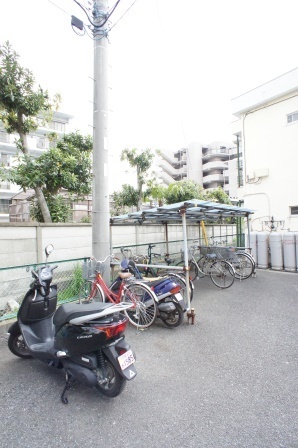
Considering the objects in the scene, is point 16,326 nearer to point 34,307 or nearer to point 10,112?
point 34,307

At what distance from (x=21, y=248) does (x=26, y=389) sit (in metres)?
2.98

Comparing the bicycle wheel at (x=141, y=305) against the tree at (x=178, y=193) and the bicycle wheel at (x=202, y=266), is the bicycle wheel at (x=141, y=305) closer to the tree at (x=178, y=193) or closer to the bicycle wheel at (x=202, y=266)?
the bicycle wheel at (x=202, y=266)

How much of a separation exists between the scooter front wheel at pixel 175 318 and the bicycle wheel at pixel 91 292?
112 centimetres

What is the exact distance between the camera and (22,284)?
4.18m

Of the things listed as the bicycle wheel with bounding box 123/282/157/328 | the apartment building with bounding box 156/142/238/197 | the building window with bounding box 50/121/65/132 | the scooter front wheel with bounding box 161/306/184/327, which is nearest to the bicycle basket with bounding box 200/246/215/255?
the scooter front wheel with bounding box 161/306/184/327

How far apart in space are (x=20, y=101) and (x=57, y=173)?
5.82 ft

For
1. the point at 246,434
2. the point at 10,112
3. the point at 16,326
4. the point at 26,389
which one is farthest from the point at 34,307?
the point at 10,112

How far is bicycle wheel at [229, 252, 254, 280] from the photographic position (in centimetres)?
661

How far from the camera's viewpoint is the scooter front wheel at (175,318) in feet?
11.9

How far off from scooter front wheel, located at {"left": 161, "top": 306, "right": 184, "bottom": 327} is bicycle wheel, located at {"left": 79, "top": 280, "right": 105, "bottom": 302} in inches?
44.0

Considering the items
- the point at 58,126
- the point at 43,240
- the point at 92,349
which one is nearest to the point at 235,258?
the point at 43,240

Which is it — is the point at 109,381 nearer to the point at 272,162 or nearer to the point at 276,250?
the point at 276,250

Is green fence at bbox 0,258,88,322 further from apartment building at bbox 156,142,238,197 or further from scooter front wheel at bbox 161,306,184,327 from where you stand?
apartment building at bbox 156,142,238,197

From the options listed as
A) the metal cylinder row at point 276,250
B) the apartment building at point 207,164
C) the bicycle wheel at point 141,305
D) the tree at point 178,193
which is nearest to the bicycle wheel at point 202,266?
the metal cylinder row at point 276,250
